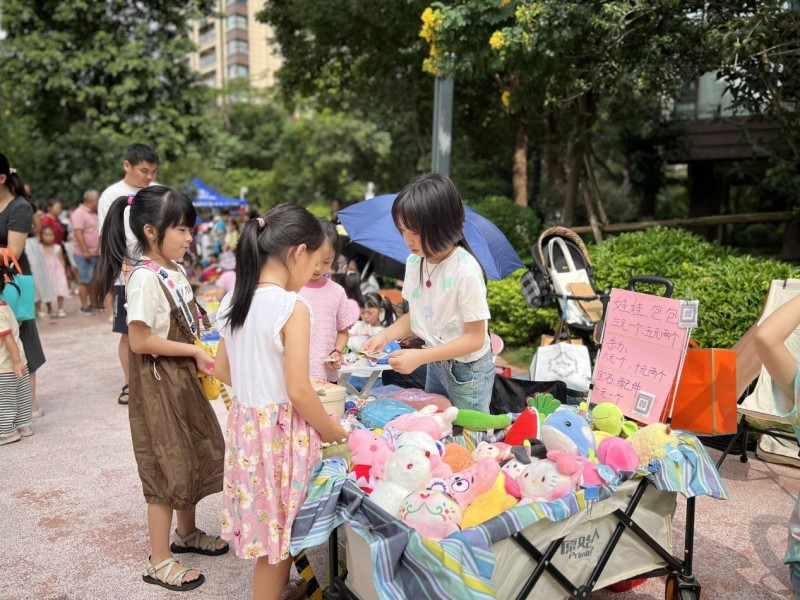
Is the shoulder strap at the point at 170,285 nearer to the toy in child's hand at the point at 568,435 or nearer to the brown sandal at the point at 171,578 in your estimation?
the brown sandal at the point at 171,578

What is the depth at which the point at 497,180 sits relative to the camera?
57.7ft

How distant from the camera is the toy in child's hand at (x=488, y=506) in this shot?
7.29 ft

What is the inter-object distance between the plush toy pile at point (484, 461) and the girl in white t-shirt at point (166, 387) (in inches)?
31.1

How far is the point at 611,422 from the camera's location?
288 centimetres

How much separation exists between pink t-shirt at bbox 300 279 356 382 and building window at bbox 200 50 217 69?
63856mm

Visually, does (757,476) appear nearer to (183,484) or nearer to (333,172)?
Answer: (183,484)

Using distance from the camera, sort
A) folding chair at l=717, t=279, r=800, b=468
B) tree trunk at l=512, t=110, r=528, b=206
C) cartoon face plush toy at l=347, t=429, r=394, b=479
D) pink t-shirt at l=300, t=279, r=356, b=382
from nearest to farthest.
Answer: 1. cartoon face plush toy at l=347, t=429, r=394, b=479
2. pink t-shirt at l=300, t=279, r=356, b=382
3. folding chair at l=717, t=279, r=800, b=468
4. tree trunk at l=512, t=110, r=528, b=206

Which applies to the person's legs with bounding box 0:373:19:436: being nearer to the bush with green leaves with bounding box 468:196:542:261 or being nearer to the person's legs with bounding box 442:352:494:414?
the person's legs with bounding box 442:352:494:414

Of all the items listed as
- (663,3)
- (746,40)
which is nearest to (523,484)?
(746,40)

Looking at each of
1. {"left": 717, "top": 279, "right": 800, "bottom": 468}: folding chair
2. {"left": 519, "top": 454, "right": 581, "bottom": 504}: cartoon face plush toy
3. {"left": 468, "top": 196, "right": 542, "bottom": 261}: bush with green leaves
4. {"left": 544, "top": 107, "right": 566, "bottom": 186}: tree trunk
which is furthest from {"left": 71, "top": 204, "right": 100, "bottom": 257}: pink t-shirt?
{"left": 544, "top": 107, "right": 566, "bottom": 186}: tree trunk

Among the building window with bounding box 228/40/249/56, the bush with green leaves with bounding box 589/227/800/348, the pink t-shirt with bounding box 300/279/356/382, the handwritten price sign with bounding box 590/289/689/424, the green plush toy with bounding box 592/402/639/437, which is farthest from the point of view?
the building window with bounding box 228/40/249/56

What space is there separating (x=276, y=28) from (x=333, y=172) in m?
13.9

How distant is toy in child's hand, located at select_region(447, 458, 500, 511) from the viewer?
228 centimetres

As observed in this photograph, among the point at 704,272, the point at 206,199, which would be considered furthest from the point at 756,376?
the point at 206,199
